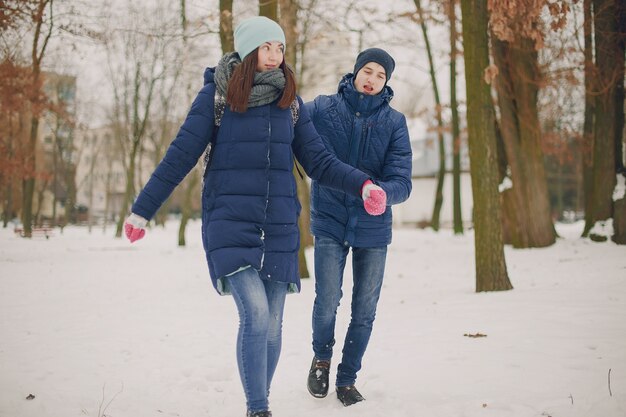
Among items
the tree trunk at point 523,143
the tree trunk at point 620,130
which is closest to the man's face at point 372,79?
the tree trunk at point 523,143

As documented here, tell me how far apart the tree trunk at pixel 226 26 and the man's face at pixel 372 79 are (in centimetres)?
650

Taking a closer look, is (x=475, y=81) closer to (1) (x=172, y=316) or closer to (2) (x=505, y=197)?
(1) (x=172, y=316)

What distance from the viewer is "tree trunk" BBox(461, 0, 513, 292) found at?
740 centimetres

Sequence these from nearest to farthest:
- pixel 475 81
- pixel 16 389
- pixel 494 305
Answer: pixel 16 389
pixel 494 305
pixel 475 81

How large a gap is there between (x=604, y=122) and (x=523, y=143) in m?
2.03

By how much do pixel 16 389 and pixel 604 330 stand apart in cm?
487

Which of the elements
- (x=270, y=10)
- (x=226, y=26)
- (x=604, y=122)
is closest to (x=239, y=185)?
(x=270, y=10)

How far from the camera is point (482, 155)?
291 inches

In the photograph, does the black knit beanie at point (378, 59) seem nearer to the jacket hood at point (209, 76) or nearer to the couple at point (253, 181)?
the couple at point (253, 181)

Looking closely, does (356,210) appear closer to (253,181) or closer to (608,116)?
(253,181)

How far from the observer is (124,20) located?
23750 mm

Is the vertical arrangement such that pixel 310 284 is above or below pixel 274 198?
below

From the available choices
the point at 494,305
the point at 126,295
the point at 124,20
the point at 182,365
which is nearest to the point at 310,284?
the point at 126,295

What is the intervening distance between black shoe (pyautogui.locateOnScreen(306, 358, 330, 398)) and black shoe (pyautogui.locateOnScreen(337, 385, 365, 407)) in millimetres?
112
